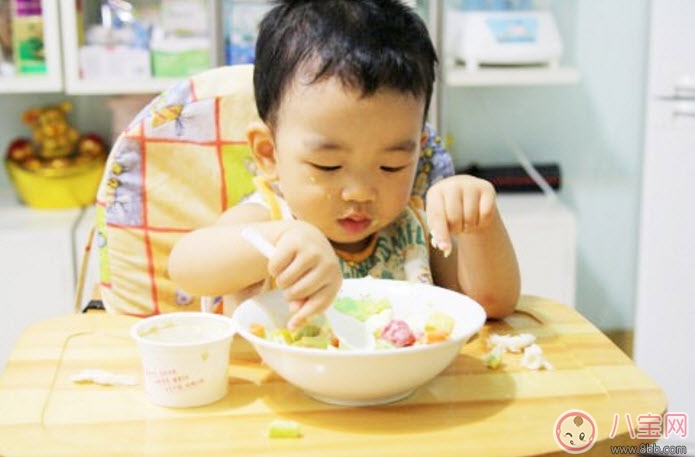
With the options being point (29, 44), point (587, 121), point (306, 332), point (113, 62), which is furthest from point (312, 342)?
point (587, 121)

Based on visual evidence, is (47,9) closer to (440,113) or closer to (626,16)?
(440,113)

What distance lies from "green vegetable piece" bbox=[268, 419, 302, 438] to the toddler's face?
1.12 ft

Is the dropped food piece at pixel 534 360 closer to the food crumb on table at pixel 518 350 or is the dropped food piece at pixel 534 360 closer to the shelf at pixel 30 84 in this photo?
the food crumb on table at pixel 518 350

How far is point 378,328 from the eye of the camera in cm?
109

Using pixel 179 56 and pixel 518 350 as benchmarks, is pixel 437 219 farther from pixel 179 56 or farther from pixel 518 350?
pixel 179 56

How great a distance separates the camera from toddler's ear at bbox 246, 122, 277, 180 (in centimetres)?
131

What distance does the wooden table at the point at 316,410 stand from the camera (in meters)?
0.90

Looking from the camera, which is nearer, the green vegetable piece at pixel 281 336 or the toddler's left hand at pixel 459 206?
the green vegetable piece at pixel 281 336

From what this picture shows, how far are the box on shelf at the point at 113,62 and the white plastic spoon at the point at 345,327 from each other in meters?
1.60

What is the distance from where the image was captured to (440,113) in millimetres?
2576

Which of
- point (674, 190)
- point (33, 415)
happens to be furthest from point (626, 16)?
point (33, 415)

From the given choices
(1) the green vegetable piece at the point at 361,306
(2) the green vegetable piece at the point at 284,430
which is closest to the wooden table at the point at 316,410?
(2) the green vegetable piece at the point at 284,430

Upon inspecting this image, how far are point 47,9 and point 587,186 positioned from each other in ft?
5.57

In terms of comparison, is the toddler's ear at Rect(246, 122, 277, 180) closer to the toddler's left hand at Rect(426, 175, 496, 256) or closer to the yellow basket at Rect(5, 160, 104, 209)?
the toddler's left hand at Rect(426, 175, 496, 256)
